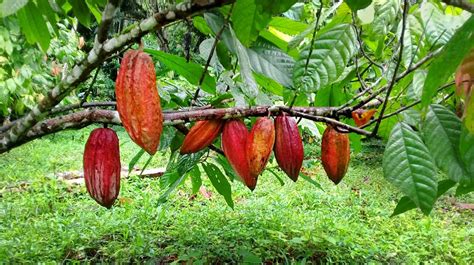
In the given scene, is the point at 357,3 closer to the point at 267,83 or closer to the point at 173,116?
the point at 173,116

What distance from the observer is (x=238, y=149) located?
2.56 ft

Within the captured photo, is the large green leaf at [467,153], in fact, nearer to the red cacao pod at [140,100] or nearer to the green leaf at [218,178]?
the red cacao pod at [140,100]

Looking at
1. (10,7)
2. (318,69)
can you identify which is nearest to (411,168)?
(318,69)

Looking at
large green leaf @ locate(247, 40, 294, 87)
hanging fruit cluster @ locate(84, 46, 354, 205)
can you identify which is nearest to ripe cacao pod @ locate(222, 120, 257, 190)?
hanging fruit cluster @ locate(84, 46, 354, 205)

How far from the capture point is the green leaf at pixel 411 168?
0.63 meters

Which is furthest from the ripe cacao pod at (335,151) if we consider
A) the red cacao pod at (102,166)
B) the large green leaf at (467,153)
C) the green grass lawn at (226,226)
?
the green grass lawn at (226,226)

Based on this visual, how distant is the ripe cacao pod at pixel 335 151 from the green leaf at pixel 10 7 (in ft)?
1.78

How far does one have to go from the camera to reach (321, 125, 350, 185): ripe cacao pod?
0.85m

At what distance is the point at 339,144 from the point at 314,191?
9.99 ft

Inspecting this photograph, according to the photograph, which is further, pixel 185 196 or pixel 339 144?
pixel 185 196

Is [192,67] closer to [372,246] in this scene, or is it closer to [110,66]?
[372,246]

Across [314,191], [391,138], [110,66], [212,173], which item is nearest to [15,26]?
[212,173]

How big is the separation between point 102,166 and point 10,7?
0.32 m

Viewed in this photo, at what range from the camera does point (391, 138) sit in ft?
2.19
